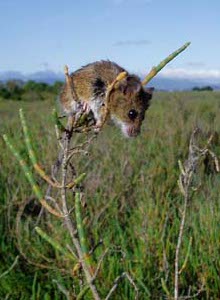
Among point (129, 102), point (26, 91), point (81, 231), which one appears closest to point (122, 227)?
point (129, 102)

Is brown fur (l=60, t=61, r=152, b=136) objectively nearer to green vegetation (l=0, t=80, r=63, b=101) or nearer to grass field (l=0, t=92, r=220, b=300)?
grass field (l=0, t=92, r=220, b=300)

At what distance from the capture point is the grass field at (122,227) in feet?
13.4

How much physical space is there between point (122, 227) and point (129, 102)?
394 centimetres

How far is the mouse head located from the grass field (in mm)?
1190

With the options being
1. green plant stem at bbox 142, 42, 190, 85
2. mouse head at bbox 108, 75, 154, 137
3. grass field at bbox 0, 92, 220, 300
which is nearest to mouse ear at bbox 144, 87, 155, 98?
mouse head at bbox 108, 75, 154, 137

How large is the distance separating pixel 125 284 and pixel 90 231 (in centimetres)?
108

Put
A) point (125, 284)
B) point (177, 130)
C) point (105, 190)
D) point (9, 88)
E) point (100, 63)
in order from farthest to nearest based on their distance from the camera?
point (9, 88)
point (177, 130)
point (105, 190)
point (125, 284)
point (100, 63)

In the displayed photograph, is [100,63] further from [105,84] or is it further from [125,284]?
[125,284]

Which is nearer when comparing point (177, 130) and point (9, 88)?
point (177, 130)

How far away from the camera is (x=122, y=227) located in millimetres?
5281

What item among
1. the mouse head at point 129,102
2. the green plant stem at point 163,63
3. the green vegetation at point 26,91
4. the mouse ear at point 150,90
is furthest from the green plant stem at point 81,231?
the green vegetation at point 26,91

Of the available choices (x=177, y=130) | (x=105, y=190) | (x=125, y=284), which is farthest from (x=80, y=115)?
(x=177, y=130)

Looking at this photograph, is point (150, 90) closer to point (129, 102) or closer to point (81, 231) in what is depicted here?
point (129, 102)

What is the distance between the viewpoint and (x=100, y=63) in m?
1.68
